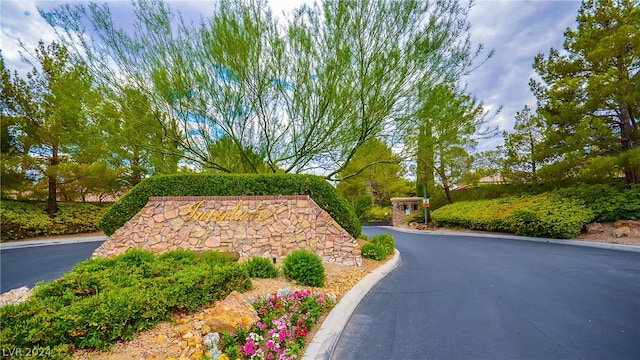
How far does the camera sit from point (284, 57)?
Result: 7.60 m

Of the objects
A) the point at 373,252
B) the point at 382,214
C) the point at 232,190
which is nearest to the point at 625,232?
the point at 373,252

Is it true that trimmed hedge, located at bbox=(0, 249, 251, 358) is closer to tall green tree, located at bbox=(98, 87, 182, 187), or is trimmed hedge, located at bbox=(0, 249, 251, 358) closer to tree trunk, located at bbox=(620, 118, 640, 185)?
tall green tree, located at bbox=(98, 87, 182, 187)

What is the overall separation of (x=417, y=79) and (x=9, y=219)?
17967 mm

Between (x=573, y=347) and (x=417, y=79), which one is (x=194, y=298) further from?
(x=417, y=79)

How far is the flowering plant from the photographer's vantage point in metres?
2.82

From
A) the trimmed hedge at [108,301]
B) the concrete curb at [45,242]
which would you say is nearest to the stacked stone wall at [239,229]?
the trimmed hedge at [108,301]

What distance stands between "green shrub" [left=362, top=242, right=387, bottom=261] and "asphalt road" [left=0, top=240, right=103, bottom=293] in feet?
23.5

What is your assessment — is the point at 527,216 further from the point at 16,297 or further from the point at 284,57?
the point at 16,297

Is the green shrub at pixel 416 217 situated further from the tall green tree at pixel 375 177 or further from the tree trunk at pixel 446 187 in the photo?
the tall green tree at pixel 375 177

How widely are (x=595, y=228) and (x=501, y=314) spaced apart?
10.2 m

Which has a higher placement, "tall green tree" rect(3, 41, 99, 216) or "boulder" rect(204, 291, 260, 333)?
"tall green tree" rect(3, 41, 99, 216)

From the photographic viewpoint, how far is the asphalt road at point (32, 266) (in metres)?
6.21

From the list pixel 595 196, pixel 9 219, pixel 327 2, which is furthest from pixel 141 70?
pixel 595 196

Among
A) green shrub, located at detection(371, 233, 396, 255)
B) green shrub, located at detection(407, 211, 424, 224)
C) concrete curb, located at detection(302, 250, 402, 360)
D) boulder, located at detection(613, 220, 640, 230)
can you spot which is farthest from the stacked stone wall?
green shrub, located at detection(407, 211, 424, 224)
